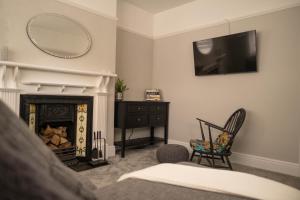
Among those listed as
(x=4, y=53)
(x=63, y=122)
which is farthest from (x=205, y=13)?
(x=4, y=53)

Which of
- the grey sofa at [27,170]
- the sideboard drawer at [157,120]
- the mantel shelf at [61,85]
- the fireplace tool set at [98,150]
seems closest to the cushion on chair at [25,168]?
the grey sofa at [27,170]

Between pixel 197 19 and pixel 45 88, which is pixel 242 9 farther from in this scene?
pixel 45 88

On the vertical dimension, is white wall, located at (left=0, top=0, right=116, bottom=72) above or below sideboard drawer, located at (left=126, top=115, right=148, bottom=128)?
above

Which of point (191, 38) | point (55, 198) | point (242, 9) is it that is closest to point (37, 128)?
point (55, 198)

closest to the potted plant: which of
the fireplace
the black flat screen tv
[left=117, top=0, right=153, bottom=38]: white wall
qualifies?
the fireplace

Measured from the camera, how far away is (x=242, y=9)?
333cm

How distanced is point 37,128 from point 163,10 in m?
3.44

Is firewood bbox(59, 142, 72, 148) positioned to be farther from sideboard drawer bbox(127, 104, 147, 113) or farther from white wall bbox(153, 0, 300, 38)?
white wall bbox(153, 0, 300, 38)

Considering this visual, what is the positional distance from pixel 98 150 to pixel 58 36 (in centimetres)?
183

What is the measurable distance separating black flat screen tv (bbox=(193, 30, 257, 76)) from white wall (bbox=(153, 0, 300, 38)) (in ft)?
1.34

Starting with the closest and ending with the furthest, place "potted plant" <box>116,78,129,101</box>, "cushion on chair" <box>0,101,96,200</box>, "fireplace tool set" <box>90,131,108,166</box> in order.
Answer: "cushion on chair" <box>0,101,96,200</box> → "fireplace tool set" <box>90,131,108,166</box> → "potted plant" <box>116,78,129,101</box>

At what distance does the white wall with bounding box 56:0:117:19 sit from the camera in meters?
3.06

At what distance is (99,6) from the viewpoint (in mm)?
3309

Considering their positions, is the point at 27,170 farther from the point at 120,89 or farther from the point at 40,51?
the point at 120,89
